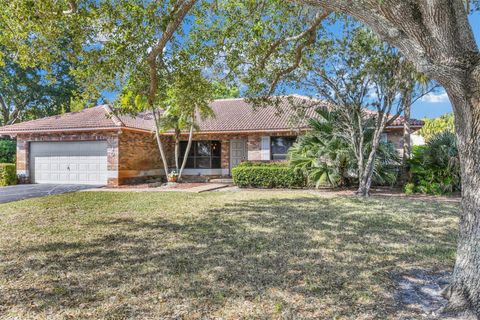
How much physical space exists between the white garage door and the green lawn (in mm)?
7534

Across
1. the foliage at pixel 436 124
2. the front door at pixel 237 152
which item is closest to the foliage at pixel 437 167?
the front door at pixel 237 152

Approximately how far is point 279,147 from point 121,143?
8574mm

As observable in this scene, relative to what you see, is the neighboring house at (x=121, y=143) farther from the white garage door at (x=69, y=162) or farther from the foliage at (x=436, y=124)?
the foliage at (x=436, y=124)

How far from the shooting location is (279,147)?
18594 millimetres

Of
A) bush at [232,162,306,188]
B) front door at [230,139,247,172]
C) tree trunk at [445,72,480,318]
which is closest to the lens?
tree trunk at [445,72,480,318]

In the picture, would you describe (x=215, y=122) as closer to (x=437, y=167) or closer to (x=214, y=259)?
(x=437, y=167)

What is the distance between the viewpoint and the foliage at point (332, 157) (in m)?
13.6

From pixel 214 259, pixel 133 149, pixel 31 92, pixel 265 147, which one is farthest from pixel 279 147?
pixel 31 92

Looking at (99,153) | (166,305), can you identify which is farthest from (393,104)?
(99,153)

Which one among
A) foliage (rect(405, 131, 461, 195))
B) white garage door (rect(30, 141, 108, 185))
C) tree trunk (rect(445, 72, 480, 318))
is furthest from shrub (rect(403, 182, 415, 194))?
white garage door (rect(30, 141, 108, 185))

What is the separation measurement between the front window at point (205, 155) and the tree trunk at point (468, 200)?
17.2 metres

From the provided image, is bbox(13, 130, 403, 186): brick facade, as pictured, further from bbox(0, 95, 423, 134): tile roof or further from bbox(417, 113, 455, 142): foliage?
bbox(417, 113, 455, 142): foliage

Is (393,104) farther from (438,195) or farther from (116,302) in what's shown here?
(116,302)

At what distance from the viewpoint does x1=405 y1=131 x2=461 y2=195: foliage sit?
41.7ft
